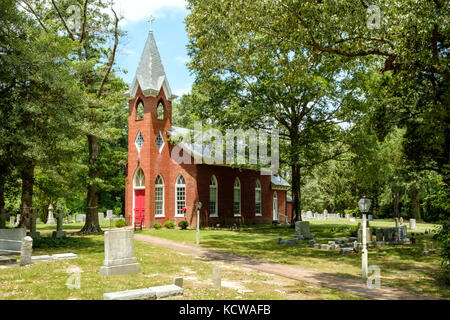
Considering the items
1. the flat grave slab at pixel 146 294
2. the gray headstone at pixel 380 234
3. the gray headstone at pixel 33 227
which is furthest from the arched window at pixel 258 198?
the flat grave slab at pixel 146 294

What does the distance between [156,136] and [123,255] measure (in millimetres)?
19690

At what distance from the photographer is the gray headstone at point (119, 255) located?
401 inches

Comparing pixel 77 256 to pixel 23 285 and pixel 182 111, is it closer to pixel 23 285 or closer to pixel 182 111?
pixel 23 285

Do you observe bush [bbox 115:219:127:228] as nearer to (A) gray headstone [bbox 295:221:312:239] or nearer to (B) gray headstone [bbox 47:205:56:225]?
(B) gray headstone [bbox 47:205:56:225]

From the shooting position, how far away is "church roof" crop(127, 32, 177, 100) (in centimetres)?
2933

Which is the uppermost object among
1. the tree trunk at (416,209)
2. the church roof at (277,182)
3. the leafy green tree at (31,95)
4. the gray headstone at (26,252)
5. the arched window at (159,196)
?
the leafy green tree at (31,95)

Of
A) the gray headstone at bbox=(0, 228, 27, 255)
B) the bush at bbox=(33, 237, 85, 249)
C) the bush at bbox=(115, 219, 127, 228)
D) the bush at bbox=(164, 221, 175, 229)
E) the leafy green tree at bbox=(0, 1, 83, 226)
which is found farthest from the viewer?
the bush at bbox=(115, 219, 127, 228)

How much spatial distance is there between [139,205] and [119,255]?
773 inches

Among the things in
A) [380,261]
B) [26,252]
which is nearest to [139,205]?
[26,252]

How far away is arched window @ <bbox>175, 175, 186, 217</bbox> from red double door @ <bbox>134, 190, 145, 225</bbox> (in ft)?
8.87

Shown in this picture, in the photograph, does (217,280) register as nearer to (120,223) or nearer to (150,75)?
(120,223)

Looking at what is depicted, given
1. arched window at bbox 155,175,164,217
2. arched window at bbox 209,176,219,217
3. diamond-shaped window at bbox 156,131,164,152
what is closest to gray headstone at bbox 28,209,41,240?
arched window at bbox 155,175,164,217

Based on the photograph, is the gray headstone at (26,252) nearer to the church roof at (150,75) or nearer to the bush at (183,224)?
the bush at (183,224)

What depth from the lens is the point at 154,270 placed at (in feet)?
36.3
